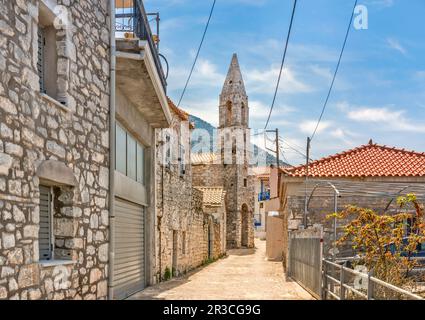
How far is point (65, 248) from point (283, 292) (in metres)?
7.16

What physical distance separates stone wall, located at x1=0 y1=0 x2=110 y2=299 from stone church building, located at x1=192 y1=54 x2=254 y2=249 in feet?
127

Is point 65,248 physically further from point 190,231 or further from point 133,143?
point 190,231

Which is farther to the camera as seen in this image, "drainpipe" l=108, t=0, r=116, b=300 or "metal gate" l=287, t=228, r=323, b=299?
"metal gate" l=287, t=228, r=323, b=299

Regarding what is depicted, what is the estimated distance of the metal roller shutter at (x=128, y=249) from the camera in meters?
10.2

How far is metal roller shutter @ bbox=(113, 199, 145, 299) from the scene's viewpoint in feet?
33.5

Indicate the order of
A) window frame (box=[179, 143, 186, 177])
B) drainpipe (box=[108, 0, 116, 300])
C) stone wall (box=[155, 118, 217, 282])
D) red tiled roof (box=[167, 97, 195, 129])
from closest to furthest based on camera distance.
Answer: drainpipe (box=[108, 0, 116, 300]) < stone wall (box=[155, 118, 217, 282]) < red tiled roof (box=[167, 97, 195, 129]) < window frame (box=[179, 143, 186, 177])

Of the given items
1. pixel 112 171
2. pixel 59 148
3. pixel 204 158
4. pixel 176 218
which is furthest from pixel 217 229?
pixel 59 148

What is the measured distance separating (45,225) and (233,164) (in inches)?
1657

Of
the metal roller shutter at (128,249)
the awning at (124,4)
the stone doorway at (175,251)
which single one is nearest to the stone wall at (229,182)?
the stone doorway at (175,251)

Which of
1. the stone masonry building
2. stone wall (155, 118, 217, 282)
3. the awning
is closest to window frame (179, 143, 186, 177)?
the stone masonry building

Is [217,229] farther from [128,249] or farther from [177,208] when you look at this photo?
[128,249]

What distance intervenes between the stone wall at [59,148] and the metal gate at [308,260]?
5181 mm

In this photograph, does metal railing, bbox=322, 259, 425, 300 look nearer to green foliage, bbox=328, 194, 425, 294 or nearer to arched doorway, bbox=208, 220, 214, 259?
green foliage, bbox=328, 194, 425, 294

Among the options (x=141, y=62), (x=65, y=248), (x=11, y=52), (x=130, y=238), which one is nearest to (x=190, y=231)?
(x=130, y=238)
